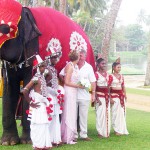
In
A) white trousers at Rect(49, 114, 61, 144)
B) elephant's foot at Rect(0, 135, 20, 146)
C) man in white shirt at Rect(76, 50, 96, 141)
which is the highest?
man in white shirt at Rect(76, 50, 96, 141)

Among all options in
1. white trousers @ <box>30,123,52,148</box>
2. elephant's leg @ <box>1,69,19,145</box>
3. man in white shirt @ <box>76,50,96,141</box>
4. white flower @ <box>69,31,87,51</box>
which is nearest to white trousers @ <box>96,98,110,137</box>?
man in white shirt @ <box>76,50,96,141</box>

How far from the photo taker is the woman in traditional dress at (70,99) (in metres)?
6.61

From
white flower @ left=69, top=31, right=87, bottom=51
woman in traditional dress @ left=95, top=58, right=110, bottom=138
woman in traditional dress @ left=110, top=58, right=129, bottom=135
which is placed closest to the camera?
white flower @ left=69, top=31, right=87, bottom=51

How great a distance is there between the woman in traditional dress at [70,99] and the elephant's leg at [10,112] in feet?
2.55

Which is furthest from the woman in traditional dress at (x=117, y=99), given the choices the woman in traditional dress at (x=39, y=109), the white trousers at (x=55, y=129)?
the woman in traditional dress at (x=39, y=109)

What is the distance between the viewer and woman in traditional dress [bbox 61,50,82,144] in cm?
661

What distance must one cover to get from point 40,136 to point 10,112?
979 millimetres

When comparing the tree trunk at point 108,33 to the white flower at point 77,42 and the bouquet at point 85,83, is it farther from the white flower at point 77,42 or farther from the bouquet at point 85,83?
the bouquet at point 85,83

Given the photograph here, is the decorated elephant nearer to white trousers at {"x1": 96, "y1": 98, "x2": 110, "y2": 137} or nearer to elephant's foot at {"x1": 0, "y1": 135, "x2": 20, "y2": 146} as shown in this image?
elephant's foot at {"x1": 0, "y1": 135, "x2": 20, "y2": 146}

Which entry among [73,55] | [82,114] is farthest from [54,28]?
[82,114]

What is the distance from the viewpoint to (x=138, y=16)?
12812 centimetres

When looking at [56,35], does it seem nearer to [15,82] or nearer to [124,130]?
[15,82]

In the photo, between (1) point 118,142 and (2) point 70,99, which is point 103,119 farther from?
(2) point 70,99

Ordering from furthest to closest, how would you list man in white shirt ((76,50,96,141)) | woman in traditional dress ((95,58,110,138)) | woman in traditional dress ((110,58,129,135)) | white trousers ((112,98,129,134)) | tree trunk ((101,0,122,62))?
tree trunk ((101,0,122,62)), white trousers ((112,98,129,134)), woman in traditional dress ((110,58,129,135)), woman in traditional dress ((95,58,110,138)), man in white shirt ((76,50,96,141))
